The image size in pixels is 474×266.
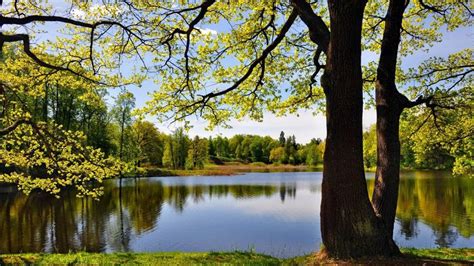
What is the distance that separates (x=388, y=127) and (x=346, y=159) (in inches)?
63.7

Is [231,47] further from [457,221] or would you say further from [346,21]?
[457,221]

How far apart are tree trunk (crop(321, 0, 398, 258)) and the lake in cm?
821

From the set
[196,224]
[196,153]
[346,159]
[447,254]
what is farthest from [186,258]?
[196,153]

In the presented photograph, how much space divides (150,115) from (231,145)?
407 ft

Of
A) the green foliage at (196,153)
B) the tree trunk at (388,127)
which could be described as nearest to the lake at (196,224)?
the tree trunk at (388,127)

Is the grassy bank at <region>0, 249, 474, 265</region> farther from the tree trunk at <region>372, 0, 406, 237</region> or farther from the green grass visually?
the tree trunk at <region>372, 0, 406, 237</region>

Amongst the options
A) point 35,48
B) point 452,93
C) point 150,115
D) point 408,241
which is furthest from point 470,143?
point 35,48

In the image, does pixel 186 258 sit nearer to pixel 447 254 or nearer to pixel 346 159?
pixel 346 159

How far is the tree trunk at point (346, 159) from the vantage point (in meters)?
6.25

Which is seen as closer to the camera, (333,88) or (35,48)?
(333,88)

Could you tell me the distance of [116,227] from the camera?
20.4m

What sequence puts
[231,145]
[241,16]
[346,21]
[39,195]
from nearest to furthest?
[346,21] → [241,16] → [39,195] → [231,145]

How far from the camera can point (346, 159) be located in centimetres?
638

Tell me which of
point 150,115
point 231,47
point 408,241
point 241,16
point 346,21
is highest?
point 241,16
